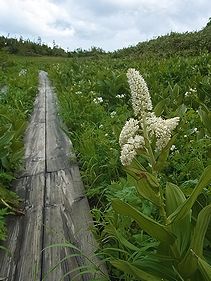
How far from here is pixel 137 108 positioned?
1.57 metres

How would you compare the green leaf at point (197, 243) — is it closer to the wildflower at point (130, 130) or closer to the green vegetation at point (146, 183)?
the green vegetation at point (146, 183)

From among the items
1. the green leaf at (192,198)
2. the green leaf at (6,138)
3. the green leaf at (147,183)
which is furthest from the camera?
the green leaf at (6,138)

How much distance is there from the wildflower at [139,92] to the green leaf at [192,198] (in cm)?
35

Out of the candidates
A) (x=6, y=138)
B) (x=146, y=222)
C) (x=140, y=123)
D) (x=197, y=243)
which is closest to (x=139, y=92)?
(x=140, y=123)

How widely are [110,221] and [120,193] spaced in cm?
17

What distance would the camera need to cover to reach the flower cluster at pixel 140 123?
151 cm

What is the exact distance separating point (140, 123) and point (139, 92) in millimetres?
128

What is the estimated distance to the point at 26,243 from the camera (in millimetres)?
2379

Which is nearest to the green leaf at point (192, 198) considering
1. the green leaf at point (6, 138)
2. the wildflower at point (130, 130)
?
the wildflower at point (130, 130)

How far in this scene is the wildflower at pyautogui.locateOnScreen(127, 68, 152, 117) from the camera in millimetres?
1532

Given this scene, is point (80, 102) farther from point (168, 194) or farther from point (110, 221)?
point (168, 194)

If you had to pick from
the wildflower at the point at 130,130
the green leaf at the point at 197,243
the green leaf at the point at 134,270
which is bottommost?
the green leaf at the point at 134,270

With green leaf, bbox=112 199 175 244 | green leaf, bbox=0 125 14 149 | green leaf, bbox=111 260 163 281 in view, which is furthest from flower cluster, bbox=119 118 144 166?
green leaf, bbox=0 125 14 149

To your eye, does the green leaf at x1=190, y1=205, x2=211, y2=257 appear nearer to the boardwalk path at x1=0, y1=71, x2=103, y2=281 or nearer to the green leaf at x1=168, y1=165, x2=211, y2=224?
the green leaf at x1=168, y1=165, x2=211, y2=224
